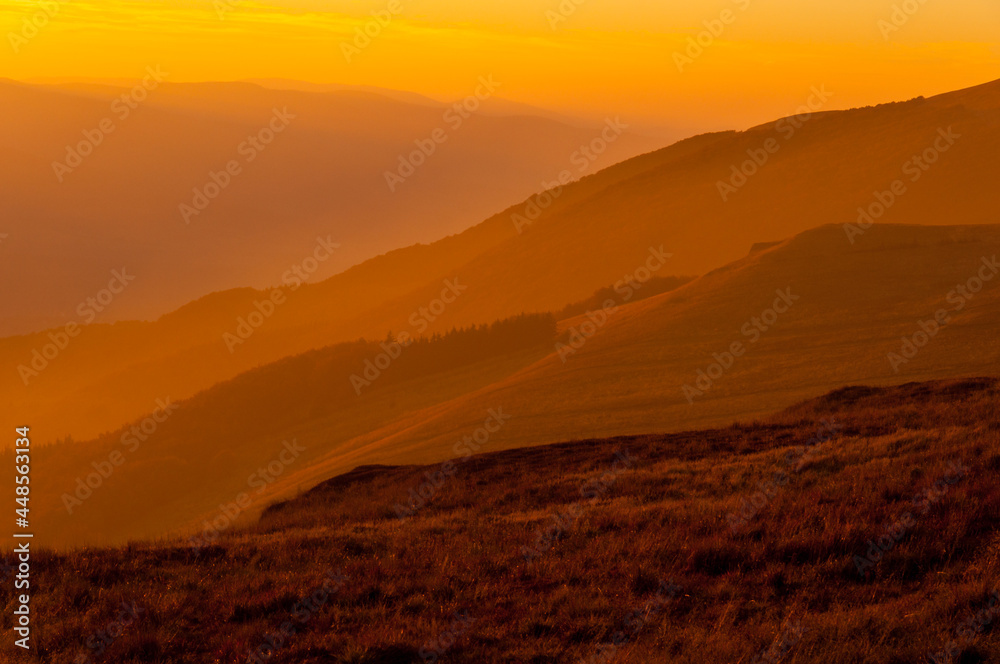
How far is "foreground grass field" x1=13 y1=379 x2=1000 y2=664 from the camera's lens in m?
8.49

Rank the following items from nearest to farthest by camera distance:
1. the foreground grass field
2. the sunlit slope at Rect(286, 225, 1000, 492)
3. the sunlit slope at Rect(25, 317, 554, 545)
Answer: the foreground grass field < the sunlit slope at Rect(286, 225, 1000, 492) < the sunlit slope at Rect(25, 317, 554, 545)

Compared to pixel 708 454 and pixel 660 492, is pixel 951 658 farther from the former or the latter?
pixel 708 454

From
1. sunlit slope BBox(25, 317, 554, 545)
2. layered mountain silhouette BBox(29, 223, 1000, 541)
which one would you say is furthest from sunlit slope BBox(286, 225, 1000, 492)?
sunlit slope BBox(25, 317, 554, 545)

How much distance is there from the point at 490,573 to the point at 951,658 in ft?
18.5

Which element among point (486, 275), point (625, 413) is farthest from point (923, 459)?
point (486, 275)

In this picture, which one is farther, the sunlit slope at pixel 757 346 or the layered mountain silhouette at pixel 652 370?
the layered mountain silhouette at pixel 652 370

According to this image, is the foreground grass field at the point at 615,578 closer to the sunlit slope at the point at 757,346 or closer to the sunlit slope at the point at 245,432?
the sunlit slope at the point at 757,346

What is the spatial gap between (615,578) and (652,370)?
130 ft

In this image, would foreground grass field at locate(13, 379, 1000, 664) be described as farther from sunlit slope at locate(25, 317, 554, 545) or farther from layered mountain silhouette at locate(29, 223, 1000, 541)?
sunlit slope at locate(25, 317, 554, 545)

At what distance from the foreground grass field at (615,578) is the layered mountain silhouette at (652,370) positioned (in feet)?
39.9

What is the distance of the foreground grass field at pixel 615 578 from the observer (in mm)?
8492

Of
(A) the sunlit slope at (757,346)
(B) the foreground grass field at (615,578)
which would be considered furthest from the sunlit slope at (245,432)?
(B) the foreground grass field at (615,578)

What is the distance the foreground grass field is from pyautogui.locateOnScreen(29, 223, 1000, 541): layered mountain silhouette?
12154 mm

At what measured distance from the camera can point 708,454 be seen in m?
21.3
